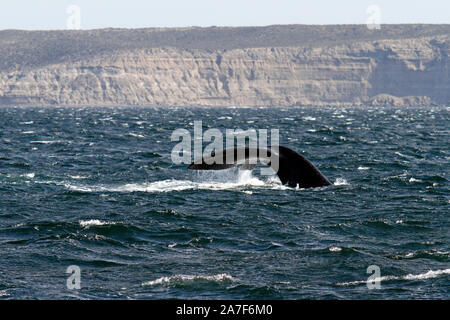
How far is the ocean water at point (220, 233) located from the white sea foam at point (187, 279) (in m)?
0.04

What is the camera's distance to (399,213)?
21.2 metres

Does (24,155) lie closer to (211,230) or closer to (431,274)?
(211,230)

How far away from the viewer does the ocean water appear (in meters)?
13.7

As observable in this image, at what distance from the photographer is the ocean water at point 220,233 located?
538 inches

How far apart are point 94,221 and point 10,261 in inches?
174

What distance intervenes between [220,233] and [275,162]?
460 cm

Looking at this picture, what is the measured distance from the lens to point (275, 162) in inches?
883

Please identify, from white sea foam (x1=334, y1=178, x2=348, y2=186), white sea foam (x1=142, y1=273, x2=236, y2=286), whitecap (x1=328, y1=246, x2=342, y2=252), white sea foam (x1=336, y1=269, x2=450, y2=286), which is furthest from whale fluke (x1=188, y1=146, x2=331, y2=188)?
white sea foam (x1=336, y1=269, x2=450, y2=286)

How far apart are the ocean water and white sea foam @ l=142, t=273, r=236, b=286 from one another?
4 centimetres

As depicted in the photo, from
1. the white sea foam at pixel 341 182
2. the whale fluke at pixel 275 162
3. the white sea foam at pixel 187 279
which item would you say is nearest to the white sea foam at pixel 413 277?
the white sea foam at pixel 187 279

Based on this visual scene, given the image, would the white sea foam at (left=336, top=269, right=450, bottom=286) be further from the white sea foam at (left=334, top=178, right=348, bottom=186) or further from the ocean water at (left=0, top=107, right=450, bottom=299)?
the white sea foam at (left=334, top=178, right=348, bottom=186)

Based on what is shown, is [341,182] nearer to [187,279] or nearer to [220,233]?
[220,233]
